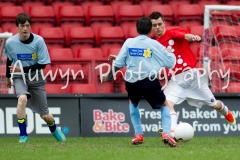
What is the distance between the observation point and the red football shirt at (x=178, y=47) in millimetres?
10299

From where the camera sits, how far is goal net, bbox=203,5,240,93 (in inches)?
503

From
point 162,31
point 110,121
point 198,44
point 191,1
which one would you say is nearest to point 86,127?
point 110,121

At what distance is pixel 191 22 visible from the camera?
16.7 metres

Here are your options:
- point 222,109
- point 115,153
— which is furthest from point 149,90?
point 222,109

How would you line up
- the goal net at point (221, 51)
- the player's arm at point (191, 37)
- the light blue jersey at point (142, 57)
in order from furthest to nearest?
the goal net at point (221, 51), the player's arm at point (191, 37), the light blue jersey at point (142, 57)

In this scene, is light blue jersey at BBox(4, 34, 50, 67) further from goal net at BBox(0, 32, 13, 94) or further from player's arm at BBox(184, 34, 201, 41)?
goal net at BBox(0, 32, 13, 94)

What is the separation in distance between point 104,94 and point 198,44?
12.5 feet

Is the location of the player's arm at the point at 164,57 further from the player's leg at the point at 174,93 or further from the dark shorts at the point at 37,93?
the dark shorts at the point at 37,93

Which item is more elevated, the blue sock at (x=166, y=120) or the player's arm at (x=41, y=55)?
the player's arm at (x=41, y=55)

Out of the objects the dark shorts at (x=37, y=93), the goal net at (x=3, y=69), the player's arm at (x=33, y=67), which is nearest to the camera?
the player's arm at (x=33, y=67)

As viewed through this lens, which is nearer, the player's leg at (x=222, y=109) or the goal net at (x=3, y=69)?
the player's leg at (x=222, y=109)

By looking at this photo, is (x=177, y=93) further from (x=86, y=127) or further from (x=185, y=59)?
(x=86, y=127)

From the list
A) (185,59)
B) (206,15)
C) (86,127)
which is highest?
(206,15)

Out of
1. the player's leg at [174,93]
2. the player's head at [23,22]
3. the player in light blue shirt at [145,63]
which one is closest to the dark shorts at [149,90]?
the player in light blue shirt at [145,63]
